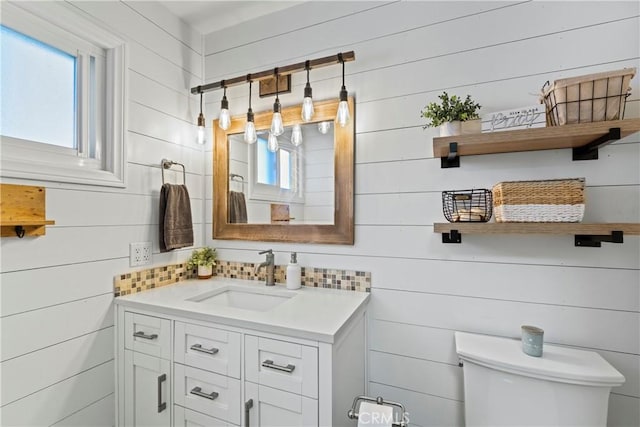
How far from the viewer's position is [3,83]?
42.8 inches

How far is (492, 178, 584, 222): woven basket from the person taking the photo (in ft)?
3.27

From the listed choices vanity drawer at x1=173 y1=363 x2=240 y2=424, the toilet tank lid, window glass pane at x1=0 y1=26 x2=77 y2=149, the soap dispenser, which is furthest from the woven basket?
window glass pane at x1=0 y1=26 x2=77 y2=149

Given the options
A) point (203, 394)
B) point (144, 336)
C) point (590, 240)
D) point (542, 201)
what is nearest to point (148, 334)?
point (144, 336)

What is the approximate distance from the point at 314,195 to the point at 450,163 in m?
0.66

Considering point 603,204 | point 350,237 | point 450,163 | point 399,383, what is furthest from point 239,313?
point 603,204

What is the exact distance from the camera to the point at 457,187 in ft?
4.18

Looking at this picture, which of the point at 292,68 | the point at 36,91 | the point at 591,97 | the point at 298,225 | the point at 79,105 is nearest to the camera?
the point at 591,97

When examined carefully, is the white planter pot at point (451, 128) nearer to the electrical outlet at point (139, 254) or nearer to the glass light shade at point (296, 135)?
the glass light shade at point (296, 135)

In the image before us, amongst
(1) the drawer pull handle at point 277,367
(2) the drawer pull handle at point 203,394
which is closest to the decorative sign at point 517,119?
(1) the drawer pull handle at point 277,367

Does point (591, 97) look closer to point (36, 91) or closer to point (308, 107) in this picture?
point (308, 107)

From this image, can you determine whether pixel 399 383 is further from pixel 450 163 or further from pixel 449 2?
pixel 449 2

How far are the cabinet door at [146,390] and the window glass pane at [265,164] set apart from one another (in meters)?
0.97

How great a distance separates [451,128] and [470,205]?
1.02 ft

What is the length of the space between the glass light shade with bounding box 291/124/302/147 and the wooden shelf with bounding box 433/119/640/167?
68 cm
